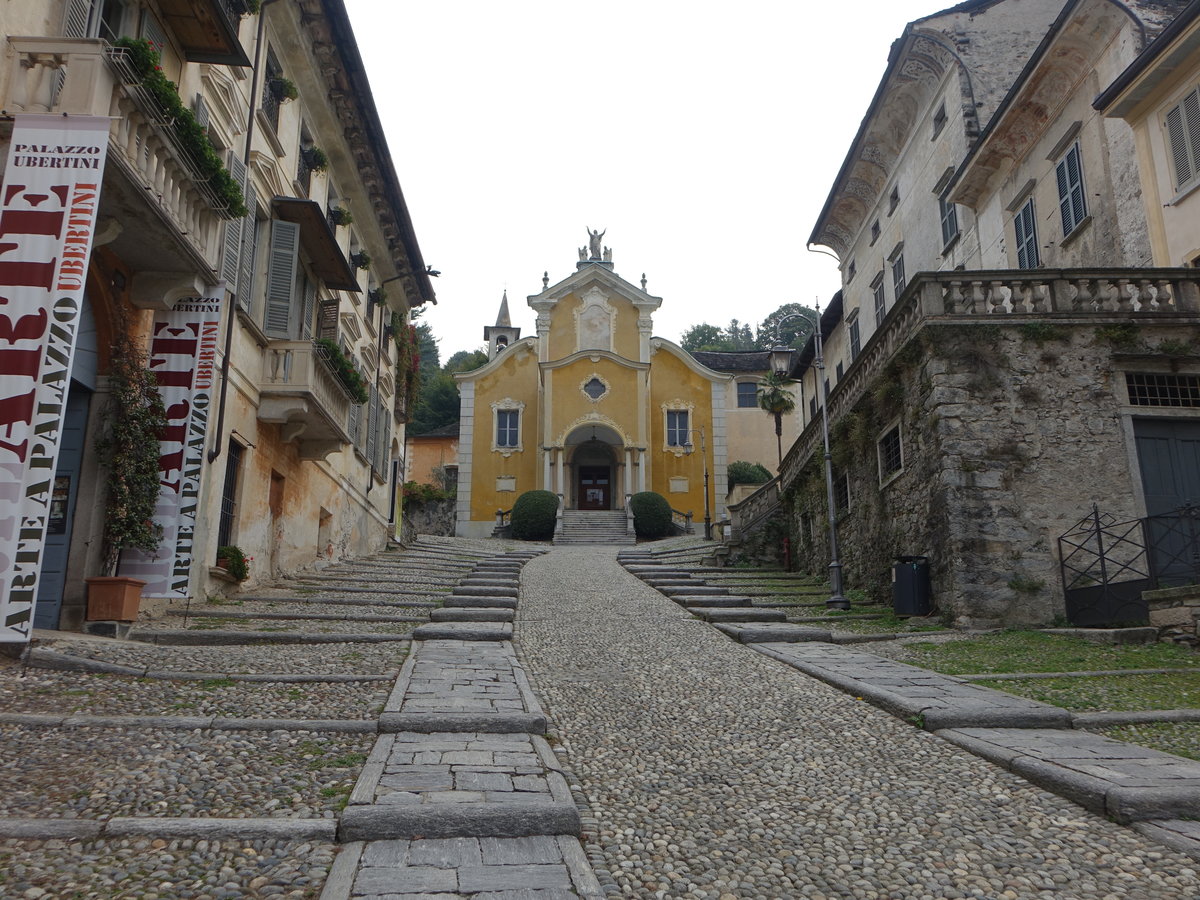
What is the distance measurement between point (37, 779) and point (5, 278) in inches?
185

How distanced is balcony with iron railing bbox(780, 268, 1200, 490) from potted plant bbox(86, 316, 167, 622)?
32.9 feet

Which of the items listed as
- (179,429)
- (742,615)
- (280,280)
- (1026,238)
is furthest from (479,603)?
(1026,238)

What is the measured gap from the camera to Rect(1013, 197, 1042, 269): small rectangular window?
1736 cm

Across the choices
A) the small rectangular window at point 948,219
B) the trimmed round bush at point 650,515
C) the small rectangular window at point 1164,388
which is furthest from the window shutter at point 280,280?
the trimmed round bush at point 650,515

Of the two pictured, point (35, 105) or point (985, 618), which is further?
point (985, 618)

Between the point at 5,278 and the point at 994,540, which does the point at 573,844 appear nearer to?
the point at 5,278

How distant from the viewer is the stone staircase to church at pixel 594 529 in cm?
3238

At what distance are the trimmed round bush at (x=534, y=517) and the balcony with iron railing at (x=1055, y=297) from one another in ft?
71.7

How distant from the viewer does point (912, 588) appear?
1242 cm

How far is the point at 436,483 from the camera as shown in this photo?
46.7 m

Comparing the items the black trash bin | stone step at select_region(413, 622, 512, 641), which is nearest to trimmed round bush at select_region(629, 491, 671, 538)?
the black trash bin

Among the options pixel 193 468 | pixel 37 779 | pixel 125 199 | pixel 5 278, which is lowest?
pixel 37 779

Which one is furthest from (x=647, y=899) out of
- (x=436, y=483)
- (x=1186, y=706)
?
(x=436, y=483)

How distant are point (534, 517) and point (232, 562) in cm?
2102
